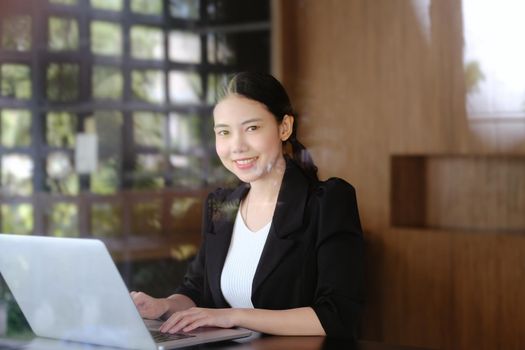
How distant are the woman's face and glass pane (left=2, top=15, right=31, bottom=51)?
1.09 meters

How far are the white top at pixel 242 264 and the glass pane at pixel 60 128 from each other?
1.04m

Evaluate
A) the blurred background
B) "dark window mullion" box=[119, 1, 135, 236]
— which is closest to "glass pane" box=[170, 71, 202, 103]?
the blurred background

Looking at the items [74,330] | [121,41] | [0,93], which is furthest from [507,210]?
[0,93]

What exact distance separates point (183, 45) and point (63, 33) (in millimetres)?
360

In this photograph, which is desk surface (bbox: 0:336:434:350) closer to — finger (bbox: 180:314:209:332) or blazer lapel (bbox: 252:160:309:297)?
finger (bbox: 180:314:209:332)

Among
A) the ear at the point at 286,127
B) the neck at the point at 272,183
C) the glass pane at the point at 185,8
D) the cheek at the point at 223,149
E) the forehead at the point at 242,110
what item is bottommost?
the neck at the point at 272,183

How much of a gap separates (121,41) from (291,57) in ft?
2.20

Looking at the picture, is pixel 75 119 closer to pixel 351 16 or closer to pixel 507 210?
pixel 351 16

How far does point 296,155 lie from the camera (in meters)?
1.94

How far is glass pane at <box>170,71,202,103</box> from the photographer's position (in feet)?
8.14

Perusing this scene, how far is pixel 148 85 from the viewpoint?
2.73 m

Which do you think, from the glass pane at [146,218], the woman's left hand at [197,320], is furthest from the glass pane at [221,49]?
the woman's left hand at [197,320]

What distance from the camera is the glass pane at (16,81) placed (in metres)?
2.71

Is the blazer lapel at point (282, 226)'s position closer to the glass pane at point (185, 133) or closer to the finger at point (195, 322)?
the finger at point (195, 322)
